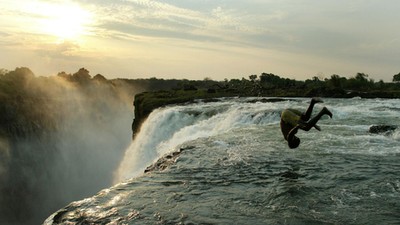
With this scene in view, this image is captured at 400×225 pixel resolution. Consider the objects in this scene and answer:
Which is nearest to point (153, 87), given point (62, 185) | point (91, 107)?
point (91, 107)

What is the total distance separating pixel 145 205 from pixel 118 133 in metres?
93.6

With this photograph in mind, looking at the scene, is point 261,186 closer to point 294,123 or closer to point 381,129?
point 294,123

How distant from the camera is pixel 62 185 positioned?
6912 cm

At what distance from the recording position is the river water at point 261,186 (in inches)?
316

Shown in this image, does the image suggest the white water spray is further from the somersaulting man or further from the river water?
the somersaulting man

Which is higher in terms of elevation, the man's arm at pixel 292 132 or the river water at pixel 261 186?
the man's arm at pixel 292 132

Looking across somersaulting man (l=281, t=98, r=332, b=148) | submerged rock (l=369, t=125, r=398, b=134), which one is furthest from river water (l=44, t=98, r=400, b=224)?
somersaulting man (l=281, t=98, r=332, b=148)

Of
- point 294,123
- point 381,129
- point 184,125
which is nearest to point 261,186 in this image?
point 294,123

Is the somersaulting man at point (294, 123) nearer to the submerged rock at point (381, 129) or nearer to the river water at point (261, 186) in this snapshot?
the river water at point (261, 186)

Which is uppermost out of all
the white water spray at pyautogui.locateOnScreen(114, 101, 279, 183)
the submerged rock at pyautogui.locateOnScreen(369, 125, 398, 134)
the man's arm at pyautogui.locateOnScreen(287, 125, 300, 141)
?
the man's arm at pyautogui.locateOnScreen(287, 125, 300, 141)

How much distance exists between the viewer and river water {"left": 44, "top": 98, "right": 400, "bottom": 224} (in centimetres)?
803

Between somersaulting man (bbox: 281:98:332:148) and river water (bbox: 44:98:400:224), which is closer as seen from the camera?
river water (bbox: 44:98:400:224)

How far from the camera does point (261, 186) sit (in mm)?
10305

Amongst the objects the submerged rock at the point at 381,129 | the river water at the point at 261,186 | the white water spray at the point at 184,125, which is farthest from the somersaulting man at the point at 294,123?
the white water spray at the point at 184,125
